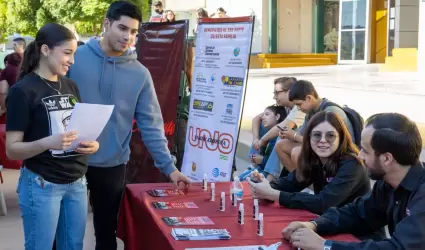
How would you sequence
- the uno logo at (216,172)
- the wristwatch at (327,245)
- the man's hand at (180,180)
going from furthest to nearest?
the uno logo at (216,172) < the man's hand at (180,180) < the wristwatch at (327,245)

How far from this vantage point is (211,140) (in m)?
5.09

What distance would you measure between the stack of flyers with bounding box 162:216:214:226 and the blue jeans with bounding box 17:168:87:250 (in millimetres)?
503

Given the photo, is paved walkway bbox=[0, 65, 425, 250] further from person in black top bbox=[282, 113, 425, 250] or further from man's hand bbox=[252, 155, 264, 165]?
person in black top bbox=[282, 113, 425, 250]

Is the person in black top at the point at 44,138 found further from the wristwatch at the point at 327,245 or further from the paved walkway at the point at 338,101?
the paved walkway at the point at 338,101

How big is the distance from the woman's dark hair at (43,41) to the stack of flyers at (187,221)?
3.28 feet

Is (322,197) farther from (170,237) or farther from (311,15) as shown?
(311,15)

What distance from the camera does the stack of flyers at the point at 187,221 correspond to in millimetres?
2809

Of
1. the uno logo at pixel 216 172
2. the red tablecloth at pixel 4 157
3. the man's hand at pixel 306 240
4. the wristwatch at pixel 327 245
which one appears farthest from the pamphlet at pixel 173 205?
the red tablecloth at pixel 4 157

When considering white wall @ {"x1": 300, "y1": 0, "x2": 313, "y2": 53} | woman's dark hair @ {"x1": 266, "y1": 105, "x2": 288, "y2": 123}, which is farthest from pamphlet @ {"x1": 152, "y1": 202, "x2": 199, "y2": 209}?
white wall @ {"x1": 300, "y1": 0, "x2": 313, "y2": 53}

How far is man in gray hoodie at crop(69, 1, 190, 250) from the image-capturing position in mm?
3408

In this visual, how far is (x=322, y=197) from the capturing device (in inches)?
126

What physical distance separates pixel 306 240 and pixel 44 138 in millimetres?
1296

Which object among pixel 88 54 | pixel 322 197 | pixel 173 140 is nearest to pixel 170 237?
pixel 322 197

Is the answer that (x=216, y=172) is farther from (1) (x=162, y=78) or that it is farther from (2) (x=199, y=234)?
(2) (x=199, y=234)
